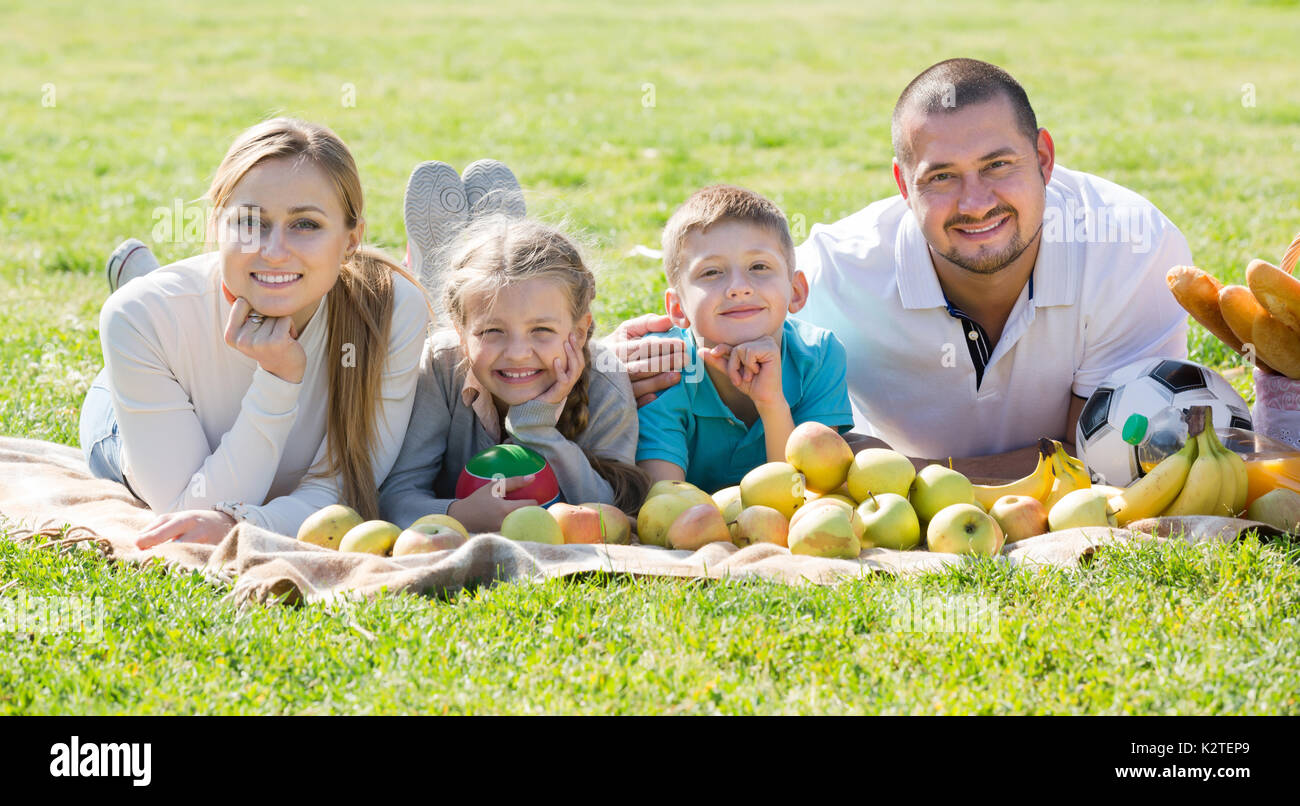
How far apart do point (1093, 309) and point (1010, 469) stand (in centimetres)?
69

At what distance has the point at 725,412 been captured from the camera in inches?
190

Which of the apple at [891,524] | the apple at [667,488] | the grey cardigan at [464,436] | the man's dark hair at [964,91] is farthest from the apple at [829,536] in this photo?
the man's dark hair at [964,91]

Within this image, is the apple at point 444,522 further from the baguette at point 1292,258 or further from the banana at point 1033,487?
the baguette at point 1292,258

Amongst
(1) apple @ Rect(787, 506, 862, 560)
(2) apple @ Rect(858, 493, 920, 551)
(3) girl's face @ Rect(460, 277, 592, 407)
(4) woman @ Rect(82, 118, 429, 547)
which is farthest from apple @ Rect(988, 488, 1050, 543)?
(4) woman @ Rect(82, 118, 429, 547)

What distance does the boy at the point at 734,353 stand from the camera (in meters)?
4.59

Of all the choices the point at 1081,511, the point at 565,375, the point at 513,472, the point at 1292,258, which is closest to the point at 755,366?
the point at 565,375

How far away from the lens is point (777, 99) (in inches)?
583

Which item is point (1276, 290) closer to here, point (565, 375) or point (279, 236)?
point (565, 375)

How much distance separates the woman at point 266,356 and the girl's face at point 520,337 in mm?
230

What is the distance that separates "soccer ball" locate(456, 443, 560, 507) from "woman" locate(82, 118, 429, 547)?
314 millimetres

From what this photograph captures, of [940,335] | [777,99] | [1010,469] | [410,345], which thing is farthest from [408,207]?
[777,99]

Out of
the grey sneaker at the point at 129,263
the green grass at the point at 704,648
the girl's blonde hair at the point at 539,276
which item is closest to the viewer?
the green grass at the point at 704,648

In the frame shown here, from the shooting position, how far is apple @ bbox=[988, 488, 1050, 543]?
13.4 feet

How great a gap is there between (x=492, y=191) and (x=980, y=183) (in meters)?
2.04
